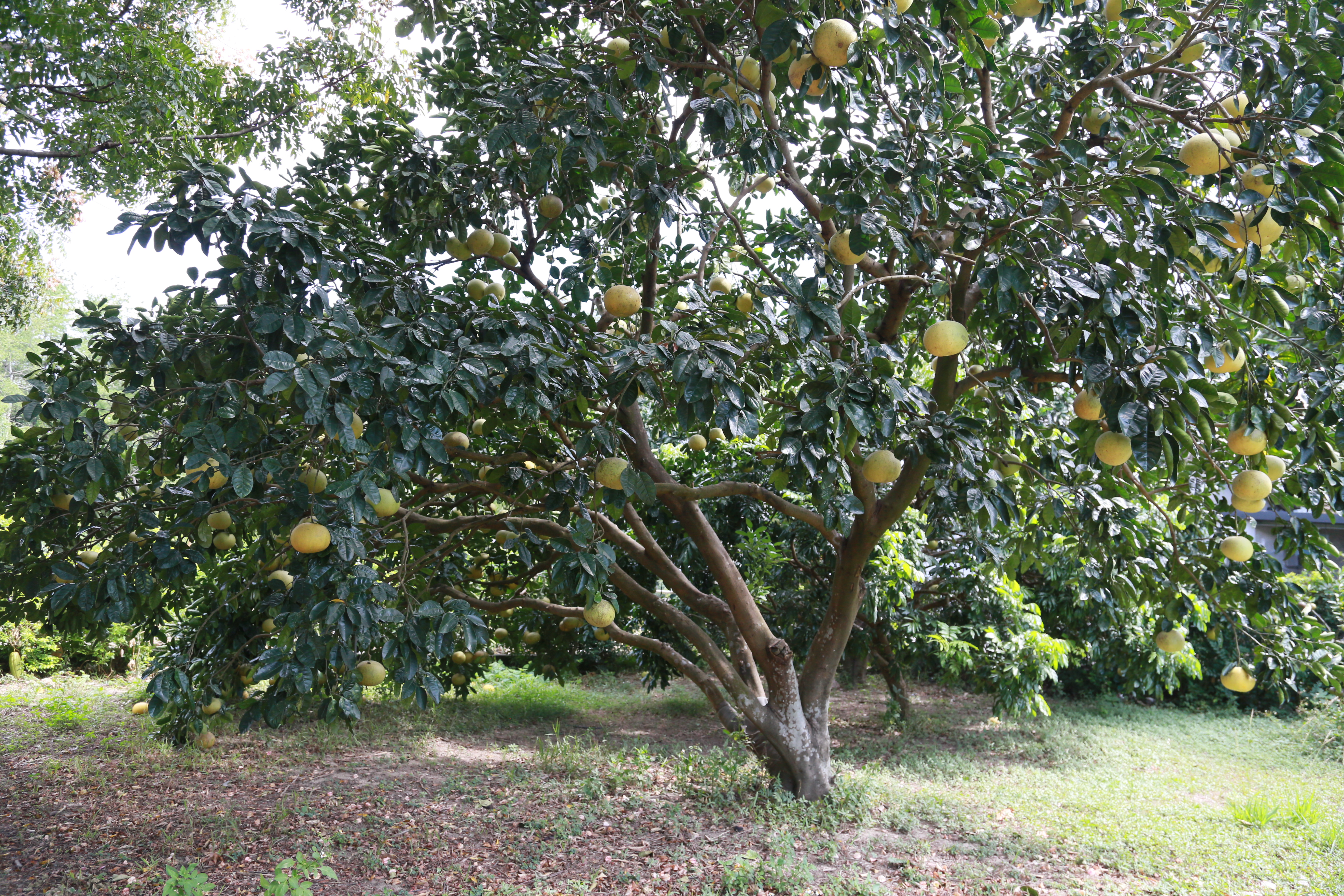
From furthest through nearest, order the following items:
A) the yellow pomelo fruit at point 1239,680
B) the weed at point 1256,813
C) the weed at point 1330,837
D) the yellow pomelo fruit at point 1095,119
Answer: the weed at point 1256,813 → the weed at point 1330,837 → the yellow pomelo fruit at point 1095,119 → the yellow pomelo fruit at point 1239,680

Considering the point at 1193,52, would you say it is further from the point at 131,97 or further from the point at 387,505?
the point at 131,97

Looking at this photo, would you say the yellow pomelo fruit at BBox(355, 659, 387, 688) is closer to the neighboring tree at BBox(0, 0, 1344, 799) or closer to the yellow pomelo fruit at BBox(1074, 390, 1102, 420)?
the neighboring tree at BBox(0, 0, 1344, 799)

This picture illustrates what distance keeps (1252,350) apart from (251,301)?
3072 millimetres

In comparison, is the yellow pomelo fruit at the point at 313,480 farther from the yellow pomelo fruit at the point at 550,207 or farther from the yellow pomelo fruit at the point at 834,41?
the yellow pomelo fruit at the point at 834,41

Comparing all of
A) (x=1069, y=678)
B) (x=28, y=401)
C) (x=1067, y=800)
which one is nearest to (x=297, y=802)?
(x=28, y=401)

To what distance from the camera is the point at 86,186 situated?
17.8 feet

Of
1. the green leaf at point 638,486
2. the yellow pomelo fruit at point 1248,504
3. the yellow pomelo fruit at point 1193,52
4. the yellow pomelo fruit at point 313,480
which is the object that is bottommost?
the yellow pomelo fruit at point 313,480

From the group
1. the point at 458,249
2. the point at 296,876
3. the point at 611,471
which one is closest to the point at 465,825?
the point at 296,876

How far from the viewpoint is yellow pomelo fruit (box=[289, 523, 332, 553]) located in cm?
249

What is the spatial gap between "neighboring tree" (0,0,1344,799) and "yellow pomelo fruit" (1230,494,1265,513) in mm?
71

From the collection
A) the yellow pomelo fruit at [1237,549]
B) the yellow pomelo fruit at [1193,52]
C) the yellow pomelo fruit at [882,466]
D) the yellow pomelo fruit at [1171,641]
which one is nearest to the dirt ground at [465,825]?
the yellow pomelo fruit at [1171,641]

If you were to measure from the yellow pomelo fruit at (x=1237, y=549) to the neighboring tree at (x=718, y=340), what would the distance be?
0.01 metres

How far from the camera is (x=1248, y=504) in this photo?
2.66 m

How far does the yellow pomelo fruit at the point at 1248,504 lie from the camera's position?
8.68ft
